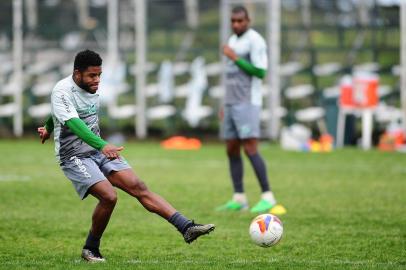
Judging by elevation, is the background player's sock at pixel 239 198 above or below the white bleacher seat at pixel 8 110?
above

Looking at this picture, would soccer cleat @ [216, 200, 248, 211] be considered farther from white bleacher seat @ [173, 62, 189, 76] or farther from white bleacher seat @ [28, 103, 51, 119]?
white bleacher seat @ [28, 103, 51, 119]

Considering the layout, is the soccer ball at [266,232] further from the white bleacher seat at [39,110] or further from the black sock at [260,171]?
the white bleacher seat at [39,110]

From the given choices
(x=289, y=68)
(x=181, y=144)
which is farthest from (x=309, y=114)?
(x=181, y=144)

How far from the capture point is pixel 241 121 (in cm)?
1242

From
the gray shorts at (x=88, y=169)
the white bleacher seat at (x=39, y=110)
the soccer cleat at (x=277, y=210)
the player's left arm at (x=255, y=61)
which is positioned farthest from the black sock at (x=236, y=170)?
the white bleacher seat at (x=39, y=110)

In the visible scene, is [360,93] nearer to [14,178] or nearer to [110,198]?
[14,178]

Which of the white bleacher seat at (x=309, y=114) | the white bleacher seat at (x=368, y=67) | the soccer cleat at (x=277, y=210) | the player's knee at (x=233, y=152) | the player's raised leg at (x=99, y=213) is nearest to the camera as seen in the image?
the player's raised leg at (x=99, y=213)

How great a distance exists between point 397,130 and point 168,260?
1544 centimetres

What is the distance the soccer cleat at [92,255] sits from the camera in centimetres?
852

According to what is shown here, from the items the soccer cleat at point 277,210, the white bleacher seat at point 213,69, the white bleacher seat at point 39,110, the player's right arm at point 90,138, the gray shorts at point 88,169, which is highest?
the player's right arm at point 90,138

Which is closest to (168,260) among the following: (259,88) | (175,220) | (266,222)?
(175,220)

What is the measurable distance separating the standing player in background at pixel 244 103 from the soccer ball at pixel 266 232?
3290 mm

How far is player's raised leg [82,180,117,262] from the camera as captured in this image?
844cm

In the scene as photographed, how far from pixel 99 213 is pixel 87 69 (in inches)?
48.2
